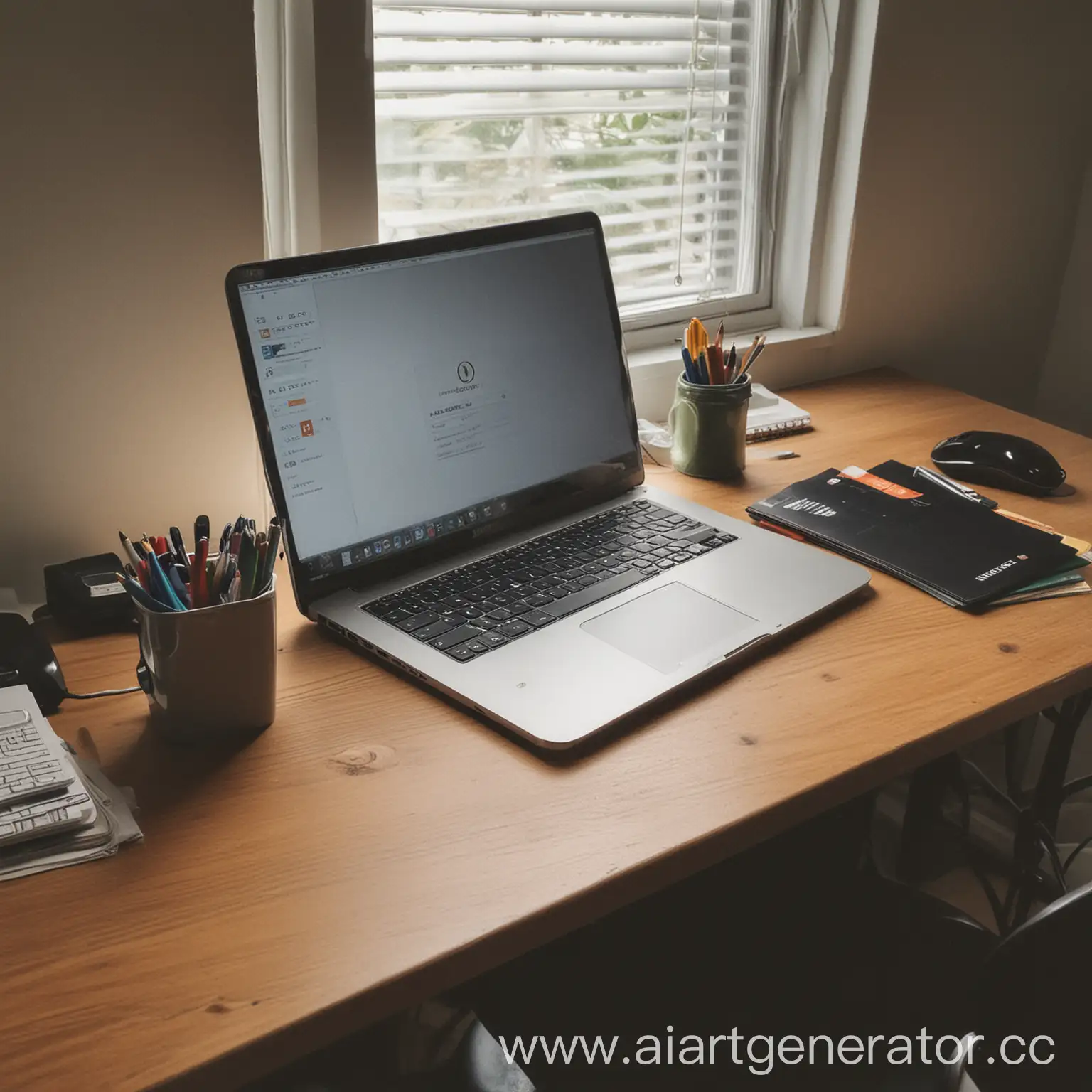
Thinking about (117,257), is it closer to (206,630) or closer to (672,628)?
(206,630)

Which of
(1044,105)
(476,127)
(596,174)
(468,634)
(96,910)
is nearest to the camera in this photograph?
(96,910)

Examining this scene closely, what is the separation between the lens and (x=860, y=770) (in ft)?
2.58

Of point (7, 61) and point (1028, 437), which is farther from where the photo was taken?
point (1028, 437)

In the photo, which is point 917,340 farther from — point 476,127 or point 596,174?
point 476,127

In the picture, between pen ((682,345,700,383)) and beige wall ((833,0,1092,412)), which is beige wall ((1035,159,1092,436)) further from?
pen ((682,345,700,383))

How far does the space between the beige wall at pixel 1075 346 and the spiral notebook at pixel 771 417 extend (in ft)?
2.31

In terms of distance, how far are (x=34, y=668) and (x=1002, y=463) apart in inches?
40.6

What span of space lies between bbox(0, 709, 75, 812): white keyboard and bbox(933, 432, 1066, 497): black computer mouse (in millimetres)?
1019

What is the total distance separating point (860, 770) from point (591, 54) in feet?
3.26

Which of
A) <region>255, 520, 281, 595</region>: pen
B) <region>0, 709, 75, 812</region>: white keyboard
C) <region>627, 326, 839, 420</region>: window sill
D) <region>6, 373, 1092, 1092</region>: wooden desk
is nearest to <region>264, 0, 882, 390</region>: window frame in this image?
<region>627, 326, 839, 420</region>: window sill

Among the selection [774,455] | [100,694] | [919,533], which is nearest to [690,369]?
[774,455]

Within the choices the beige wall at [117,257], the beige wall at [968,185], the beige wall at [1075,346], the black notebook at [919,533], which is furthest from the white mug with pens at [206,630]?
the beige wall at [1075,346]

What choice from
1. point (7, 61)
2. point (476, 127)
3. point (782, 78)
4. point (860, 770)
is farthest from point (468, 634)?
point (782, 78)

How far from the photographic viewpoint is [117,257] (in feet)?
3.17
